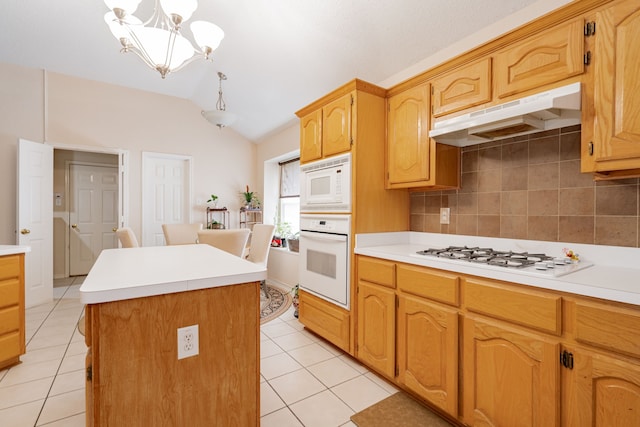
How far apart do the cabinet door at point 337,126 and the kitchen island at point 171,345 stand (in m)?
1.44

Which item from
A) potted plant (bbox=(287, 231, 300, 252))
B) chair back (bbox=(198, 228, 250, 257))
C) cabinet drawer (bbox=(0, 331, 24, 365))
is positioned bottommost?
cabinet drawer (bbox=(0, 331, 24, 365))

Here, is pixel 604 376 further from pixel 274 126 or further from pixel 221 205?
pixel 221 205

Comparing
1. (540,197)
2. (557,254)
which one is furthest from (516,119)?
(557,254)

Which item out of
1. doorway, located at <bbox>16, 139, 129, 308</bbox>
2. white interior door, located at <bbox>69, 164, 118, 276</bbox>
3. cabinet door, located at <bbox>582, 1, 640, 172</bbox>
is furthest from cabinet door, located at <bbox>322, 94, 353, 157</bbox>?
white interior door, located at <bbox>69, 164, 118, 276</bbox>

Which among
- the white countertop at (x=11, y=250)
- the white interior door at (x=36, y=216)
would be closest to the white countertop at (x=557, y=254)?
the white countertop at (x=11, y=250)

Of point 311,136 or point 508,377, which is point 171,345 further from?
A: point 311,136

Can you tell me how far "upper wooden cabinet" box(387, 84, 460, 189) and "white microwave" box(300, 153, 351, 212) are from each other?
1.19ft

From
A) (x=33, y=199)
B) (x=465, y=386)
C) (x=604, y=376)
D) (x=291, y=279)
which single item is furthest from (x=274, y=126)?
(x=604, y=376)

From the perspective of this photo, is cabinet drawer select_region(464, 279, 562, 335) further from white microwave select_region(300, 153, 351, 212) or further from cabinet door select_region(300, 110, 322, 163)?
cabinet door select_region(300, 110, 322, 163)

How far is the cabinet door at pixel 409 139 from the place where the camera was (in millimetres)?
2020

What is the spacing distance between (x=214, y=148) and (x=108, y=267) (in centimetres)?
410

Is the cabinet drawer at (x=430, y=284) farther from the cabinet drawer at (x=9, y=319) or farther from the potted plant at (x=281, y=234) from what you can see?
the potted plant at (x=281, y=234)

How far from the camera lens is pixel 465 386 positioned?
148 centimetres

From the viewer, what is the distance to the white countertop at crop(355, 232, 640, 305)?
42.4 inches
